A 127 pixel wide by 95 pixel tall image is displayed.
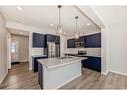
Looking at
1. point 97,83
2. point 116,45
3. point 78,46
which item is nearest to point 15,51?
point 78,46

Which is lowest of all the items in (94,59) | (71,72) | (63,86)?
(63,86)

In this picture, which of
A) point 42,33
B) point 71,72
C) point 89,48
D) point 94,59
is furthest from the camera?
point 89,48

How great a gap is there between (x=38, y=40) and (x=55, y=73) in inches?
128

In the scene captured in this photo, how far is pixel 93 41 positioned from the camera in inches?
243

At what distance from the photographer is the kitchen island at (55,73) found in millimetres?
2803

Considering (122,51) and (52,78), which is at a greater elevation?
(122,51)

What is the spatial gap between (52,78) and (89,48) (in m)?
4.38

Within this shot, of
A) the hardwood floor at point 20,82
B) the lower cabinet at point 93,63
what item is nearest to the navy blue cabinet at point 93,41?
the lower cabinet at point 93,63

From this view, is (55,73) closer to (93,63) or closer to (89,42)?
(93,63)

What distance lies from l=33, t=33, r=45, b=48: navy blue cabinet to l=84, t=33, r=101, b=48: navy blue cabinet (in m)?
2.80
